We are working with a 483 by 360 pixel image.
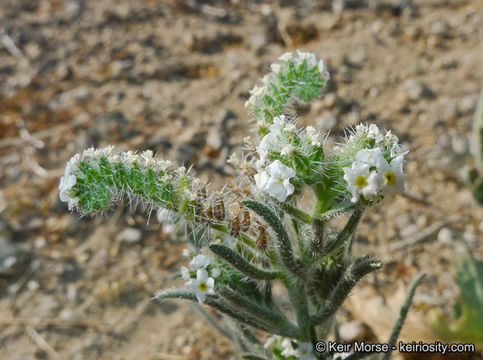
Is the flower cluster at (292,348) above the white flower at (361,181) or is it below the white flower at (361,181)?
below

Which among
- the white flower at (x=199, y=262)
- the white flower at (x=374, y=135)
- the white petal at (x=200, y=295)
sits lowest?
the white petal at (x=200, y=295)

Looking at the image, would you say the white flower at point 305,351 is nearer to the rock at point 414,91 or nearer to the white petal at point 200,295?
the white petal at point 200,295

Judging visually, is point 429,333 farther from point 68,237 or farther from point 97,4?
point 97,4

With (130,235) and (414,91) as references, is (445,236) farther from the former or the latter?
(130,235)

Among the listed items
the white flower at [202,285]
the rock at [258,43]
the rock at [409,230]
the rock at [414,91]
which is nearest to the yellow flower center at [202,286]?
the white flower at [202,285]

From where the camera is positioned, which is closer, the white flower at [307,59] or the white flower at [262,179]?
the white flower at [262,179]

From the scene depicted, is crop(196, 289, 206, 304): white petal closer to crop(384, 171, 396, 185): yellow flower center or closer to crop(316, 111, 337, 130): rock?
crop(384, 171, 396, 185): yellow flower center

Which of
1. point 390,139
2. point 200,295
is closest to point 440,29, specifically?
point 390,139
